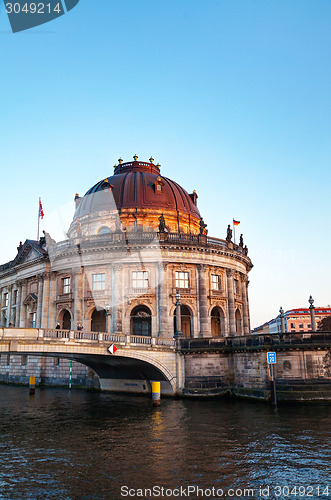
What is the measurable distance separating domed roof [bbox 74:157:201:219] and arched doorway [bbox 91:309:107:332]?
13275 mm

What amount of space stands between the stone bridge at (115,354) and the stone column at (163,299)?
572cm

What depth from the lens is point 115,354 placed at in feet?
106

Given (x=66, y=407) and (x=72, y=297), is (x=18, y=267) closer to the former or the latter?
(x=72, y=297)

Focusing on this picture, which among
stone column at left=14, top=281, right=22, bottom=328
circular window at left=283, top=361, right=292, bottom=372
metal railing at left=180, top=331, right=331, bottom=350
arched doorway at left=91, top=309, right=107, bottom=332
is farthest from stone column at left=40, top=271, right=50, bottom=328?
circular window at left=283, top=361, right=292, bottom=372

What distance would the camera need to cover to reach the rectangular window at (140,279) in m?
46.0

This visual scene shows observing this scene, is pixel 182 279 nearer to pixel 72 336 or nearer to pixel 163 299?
pixel 163 299

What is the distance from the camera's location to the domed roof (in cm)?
5491

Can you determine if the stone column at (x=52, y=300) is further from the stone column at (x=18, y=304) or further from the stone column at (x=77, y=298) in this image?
the stone column at (x=18, y=304)

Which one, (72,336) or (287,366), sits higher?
(72,336)

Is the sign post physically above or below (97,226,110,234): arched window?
below

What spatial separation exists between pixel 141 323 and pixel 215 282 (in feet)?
31.5

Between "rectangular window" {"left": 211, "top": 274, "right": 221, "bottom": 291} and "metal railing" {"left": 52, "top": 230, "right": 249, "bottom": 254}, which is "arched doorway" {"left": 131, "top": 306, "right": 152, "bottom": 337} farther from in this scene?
"rectangular window" {"left": 211, "top": 274, "right": 221, "bottom": 291}

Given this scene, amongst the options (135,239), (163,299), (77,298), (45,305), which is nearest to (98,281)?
(77,298)

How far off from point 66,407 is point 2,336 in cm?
842
